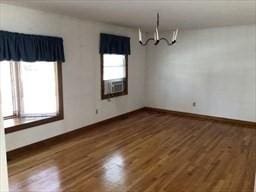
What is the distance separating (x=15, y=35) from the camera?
11.7 feet

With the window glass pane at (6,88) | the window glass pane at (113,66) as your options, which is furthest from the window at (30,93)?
the window glass pane at (113,66)

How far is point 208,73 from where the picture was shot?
600 cm

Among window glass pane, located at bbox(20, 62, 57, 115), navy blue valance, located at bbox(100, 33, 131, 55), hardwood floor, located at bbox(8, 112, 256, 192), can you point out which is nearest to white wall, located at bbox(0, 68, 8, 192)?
hardwood floor, located at bbox(8, 112, 256, 192)

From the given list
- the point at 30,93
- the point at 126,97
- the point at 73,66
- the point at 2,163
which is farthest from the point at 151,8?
the point at 2,163

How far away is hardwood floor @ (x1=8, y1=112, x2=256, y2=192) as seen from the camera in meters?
2.89

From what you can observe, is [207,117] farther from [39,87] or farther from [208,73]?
[39,87]

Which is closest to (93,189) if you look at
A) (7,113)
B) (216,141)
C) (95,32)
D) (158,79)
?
(7,113)

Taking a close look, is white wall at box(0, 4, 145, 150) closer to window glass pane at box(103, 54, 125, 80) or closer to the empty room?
the empty room

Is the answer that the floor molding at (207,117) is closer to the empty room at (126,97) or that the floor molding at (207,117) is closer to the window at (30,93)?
the empty room at (126,97)

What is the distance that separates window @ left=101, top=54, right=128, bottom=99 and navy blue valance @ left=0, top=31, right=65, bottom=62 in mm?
1393

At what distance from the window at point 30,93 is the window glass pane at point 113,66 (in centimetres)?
143

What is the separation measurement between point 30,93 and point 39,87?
20 centimetres

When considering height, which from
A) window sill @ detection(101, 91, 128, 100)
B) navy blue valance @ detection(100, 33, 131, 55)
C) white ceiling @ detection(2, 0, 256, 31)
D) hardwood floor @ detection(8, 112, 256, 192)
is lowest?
hardwood floor @ detection(8, 112, 256, 192)

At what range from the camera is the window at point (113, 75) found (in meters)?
5.54
